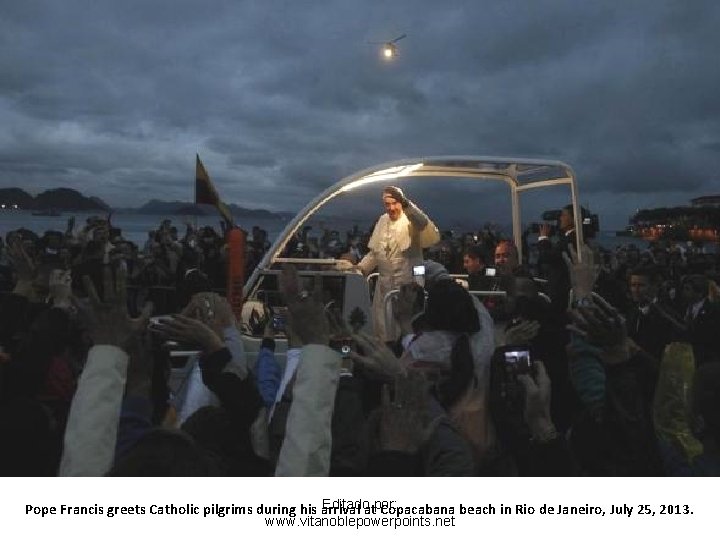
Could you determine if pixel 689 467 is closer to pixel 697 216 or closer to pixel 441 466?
pixel 441 466

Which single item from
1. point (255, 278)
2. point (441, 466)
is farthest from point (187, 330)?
point (255, 278)

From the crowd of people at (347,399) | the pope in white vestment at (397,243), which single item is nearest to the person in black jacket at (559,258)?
the pope in white vestment at (397,243)

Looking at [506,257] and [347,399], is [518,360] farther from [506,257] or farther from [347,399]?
[506,257]

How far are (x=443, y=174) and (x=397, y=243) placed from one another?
146 cm

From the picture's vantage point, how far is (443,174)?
7.47 meters

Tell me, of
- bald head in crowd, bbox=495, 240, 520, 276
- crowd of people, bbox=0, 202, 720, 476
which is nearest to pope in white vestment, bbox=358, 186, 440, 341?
bald head in crowd, bbox=495, 240, 520, 276

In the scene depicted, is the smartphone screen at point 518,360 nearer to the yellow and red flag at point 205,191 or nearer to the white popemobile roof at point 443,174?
the white popemobile roof at point 443,174

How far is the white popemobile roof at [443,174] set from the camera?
20.9ft

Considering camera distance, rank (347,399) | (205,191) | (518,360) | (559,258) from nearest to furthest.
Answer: (347,399), (518,360), (559,258), (205,191)

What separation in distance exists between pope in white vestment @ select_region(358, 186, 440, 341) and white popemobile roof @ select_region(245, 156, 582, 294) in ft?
0.98

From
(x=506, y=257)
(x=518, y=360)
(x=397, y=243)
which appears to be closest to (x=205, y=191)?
(x=397, y=243)

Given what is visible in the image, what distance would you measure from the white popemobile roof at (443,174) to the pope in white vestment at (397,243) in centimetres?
30

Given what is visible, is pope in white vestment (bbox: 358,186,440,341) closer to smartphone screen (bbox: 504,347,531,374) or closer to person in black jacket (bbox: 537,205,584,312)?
person in black jacket (bbox: 537,205,584,312)
